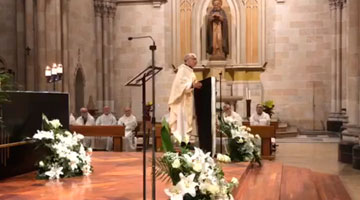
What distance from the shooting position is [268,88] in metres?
17.1

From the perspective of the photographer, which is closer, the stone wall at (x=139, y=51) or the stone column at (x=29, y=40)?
the stone column at (x=29, y=40)

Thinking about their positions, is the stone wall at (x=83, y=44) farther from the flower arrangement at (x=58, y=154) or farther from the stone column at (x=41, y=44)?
the flower arrangement at (x=58, y=154)

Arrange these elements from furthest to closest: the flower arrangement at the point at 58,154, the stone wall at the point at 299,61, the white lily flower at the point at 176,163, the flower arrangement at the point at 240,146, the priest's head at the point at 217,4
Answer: the stone wall at the point at 299,61 < the priest's head at the point at 217,4 < the flower arrangement at the point at 240,146 < the flower arrangement at the point at 58,154 < the white lily flower at the point at 176,163

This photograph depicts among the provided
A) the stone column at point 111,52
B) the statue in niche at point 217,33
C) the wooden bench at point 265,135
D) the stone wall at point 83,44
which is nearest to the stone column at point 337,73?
the statue in niche at point 217,33

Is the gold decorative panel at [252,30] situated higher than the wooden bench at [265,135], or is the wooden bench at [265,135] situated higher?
the gold decorative panel at [252,30]

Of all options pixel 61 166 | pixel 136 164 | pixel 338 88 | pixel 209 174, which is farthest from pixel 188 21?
pixel 209 174

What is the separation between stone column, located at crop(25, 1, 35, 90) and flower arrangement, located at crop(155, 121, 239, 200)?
982cm

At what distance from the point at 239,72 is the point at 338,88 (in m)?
3.68

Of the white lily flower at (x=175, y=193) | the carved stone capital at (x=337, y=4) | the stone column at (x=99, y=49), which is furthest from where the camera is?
the stone column at (x=99, y=49)

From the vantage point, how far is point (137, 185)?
5.26 metres

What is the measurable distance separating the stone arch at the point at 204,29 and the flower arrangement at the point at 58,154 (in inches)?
465

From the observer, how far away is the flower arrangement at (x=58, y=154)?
5492 mm

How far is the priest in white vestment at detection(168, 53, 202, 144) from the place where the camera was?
739 centimetres

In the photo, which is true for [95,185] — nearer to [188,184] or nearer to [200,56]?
[188,184]
